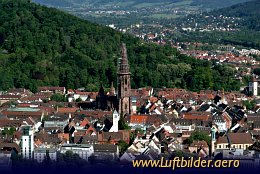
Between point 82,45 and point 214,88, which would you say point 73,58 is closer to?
point 82,45

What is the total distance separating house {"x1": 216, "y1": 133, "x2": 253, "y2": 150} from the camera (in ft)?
114

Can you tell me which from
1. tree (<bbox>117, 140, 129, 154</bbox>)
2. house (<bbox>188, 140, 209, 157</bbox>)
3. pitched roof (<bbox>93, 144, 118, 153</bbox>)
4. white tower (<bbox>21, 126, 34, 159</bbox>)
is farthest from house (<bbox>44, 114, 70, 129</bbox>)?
house (<bbox>188, 140, 209, 157</bbox>)

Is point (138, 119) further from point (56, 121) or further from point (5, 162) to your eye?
point (5, 162)

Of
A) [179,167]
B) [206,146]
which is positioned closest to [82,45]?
[206,146]

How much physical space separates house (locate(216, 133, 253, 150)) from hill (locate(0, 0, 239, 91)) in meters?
22.8

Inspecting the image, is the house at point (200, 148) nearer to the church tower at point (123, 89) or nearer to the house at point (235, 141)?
the house at point (235, 141)

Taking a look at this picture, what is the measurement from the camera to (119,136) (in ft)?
120

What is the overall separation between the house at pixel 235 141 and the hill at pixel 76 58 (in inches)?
898

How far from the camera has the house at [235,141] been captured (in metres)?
34.7

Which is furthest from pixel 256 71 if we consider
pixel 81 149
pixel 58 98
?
pixel 81 149

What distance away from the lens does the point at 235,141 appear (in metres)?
35.2

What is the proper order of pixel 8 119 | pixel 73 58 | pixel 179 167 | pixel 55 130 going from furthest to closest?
pixel 73 58 < pixel 8 119 < pixel 55 130 < pixel 179 167

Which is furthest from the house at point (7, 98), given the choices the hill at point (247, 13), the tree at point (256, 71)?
the hill at point (247, 13)

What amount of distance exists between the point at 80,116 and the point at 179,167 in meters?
15.6
